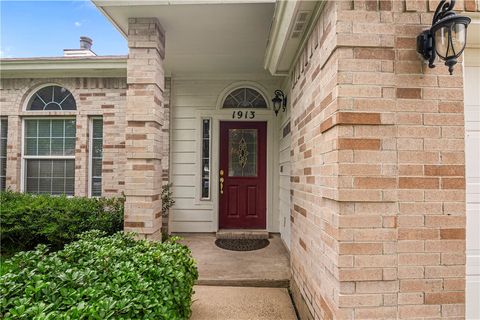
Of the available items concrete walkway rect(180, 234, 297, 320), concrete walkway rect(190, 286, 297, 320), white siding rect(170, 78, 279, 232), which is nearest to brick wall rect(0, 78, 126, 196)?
white siding rect(170, 78, 279, 232)

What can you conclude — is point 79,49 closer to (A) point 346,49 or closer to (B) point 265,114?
(B) point 265,114

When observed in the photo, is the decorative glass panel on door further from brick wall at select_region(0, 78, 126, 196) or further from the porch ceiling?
brick wall at select_region(0, 78, 126, 196)

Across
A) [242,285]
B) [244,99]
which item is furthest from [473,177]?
[244,99]

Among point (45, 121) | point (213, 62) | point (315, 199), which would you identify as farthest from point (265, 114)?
point (45, 121)

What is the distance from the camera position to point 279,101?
4.21 meters

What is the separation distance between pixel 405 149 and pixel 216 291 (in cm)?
230

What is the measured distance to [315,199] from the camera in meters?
1.93

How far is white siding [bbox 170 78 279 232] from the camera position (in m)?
4.68

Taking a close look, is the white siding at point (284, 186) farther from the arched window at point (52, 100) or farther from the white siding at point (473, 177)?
the arched window at point (52, 100)

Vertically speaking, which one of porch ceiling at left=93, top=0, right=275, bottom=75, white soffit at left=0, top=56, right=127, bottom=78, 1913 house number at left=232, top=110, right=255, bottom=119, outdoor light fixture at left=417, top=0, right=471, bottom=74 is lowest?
outdoor light fixture at left=417, top=0, right=471, bottom=74

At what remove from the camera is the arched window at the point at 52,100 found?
4918 mm

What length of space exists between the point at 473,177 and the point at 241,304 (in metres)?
2.18

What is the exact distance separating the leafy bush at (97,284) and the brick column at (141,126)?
26.5 inches

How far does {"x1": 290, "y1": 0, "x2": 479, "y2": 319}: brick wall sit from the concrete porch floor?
150 cm
